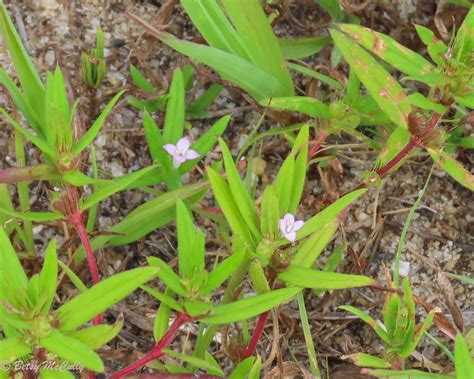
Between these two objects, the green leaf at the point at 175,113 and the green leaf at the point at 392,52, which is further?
the green leaf at the point at 175,113

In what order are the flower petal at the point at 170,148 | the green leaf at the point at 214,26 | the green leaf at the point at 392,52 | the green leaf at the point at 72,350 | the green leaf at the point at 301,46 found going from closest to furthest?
1. the green leaf at the point at 72,350
2. the green leaf at the point at 392,52
3. the flower petal at the point at 170,148
4. the green leaf at the point at 214,26
5. the green leaf at the point at 301,46

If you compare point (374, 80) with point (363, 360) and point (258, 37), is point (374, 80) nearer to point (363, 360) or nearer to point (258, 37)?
point (258, 37)

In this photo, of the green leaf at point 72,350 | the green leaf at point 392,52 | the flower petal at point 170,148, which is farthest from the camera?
the flower petal at point 170,148

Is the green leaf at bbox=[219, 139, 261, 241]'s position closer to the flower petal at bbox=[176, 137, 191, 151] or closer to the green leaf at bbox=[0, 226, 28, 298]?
the flower petal at bbox=[176, 137, 191, 151]

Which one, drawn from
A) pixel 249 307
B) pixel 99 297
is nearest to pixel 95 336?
pixel 99 297

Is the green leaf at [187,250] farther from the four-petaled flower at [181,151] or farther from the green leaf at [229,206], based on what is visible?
the four-petaled flower at [181,151]

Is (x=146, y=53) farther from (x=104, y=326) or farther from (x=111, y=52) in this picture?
(x=104, y=326)

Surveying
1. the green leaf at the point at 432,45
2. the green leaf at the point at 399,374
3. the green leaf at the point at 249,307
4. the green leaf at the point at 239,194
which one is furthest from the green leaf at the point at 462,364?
the green leaf at the point at 432,45
